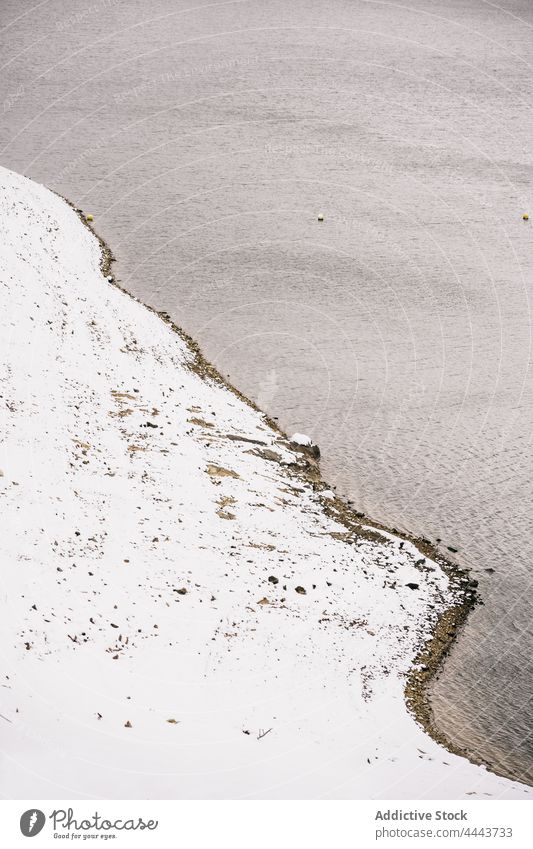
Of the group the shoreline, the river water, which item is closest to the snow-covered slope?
the shoreline

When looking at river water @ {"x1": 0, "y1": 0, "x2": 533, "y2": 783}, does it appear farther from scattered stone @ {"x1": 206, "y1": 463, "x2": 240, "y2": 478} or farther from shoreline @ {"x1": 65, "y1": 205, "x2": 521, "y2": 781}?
scattered stone @ {"x1": 206, "y1": 463, "x2": 240, "y2": 478}
